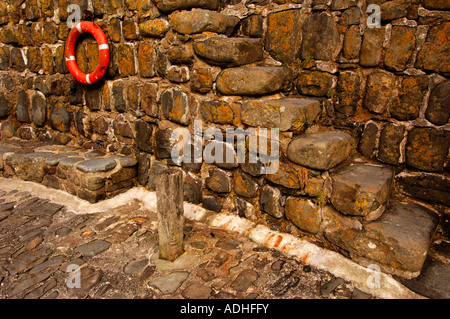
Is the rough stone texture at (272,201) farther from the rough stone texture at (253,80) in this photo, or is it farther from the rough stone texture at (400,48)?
the rough stone texture at (400,48)

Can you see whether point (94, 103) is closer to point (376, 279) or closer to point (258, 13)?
point (258, 13)

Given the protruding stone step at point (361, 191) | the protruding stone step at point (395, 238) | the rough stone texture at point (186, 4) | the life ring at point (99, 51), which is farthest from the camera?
the life ring at point (99, 51)

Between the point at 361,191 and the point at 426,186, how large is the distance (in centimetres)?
57

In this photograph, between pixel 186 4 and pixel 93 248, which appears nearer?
pixel 93 248

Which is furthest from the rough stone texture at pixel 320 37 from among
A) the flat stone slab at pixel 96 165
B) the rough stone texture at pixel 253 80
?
the flat stone slab at pixel 96 165

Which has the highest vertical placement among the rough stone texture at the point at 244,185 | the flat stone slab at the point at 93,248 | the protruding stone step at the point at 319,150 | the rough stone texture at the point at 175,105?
the rough stone texture at the point at 175,105

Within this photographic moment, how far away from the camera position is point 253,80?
83.5 inches

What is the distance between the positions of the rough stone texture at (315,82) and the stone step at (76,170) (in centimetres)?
185

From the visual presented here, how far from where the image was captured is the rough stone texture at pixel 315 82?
88.4 inches

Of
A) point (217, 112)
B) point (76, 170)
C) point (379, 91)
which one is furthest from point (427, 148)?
point (76, 170)

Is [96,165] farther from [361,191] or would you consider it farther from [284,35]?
[361,191]

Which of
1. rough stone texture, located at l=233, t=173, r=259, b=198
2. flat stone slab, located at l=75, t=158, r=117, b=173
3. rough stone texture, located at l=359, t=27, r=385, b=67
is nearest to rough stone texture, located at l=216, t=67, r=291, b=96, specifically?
rough stone texture, located at l=359, t=27, r=385, b=67

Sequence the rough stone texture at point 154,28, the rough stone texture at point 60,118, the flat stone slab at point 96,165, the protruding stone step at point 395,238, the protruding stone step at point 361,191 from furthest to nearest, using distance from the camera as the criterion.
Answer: the rough stone texture at point 60,118
the flat stone slab at point 96,165
the rough stone texture at point 154,28
the protruding stone step at point 361,191
the protruding stone step at point 395,238
